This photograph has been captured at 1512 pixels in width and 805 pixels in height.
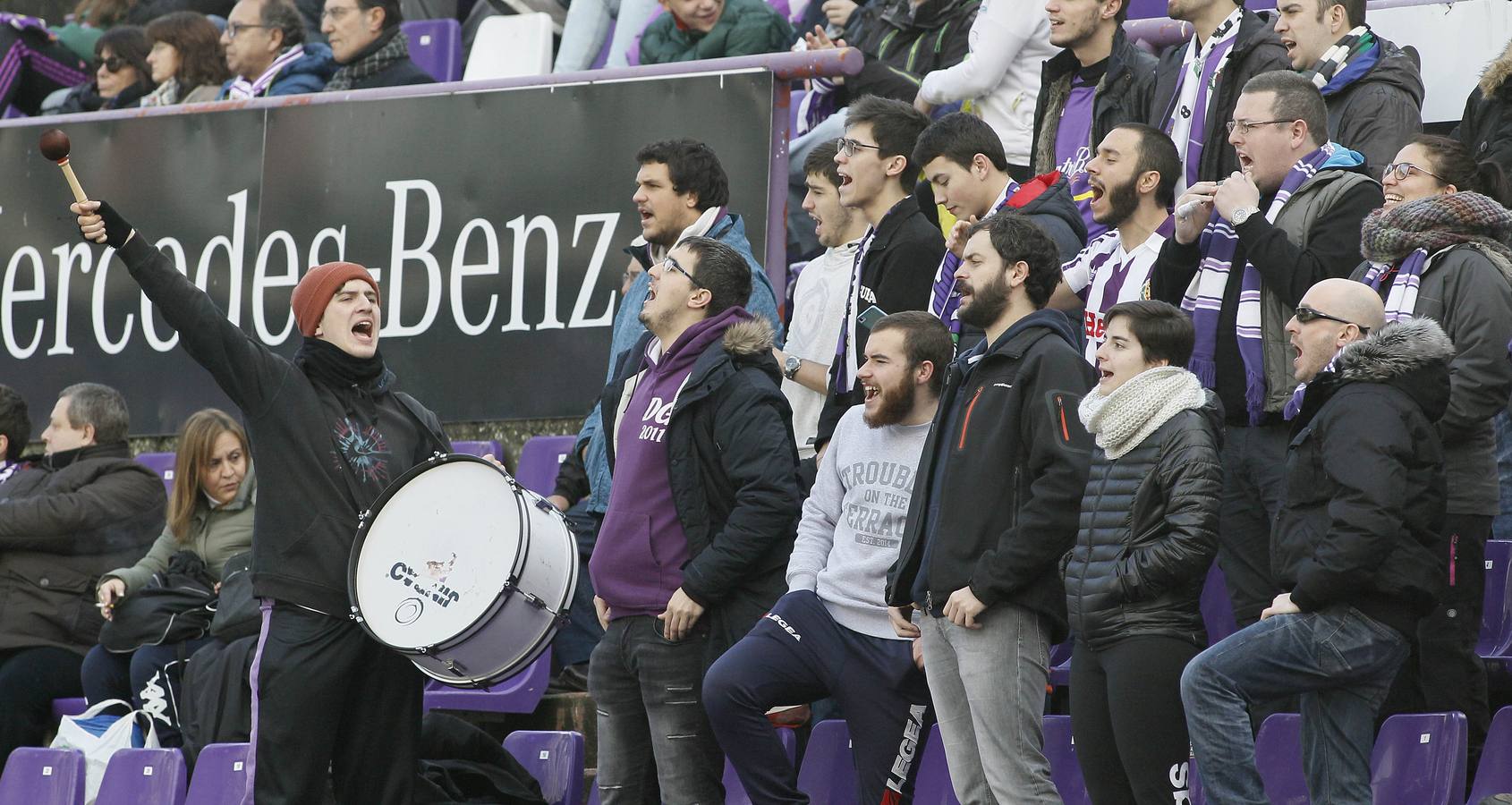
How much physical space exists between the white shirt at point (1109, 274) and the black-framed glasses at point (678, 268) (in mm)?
1261

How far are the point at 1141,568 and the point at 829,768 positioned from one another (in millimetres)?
1583

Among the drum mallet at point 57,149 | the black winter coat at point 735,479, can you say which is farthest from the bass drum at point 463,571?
the drum mallet at point 57,149

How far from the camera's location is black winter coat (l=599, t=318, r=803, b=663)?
6.14 meters

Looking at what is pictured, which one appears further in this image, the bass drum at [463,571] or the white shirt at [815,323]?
the white shirt at [815,323]

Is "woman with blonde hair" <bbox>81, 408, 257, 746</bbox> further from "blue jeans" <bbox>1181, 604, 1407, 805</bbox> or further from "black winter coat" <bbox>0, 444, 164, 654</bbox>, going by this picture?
"blue jeans" <bbox>1181, 604, 1407, 805</bbox>

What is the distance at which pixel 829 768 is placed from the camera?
20.8 feet

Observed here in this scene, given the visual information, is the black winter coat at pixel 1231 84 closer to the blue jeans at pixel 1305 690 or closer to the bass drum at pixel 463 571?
the blue jeans at pixel 1305 690

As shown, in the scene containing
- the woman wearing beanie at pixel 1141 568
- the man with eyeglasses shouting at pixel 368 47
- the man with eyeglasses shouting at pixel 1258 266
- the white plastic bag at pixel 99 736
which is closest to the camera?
the woman wearing beanie at pixel 1141 568

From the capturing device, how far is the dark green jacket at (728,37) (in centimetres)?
961

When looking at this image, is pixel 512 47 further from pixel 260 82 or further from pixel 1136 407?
pixel 1136 407

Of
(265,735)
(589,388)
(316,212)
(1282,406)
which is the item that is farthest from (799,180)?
(265,735)

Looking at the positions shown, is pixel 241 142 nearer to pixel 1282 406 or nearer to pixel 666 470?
pixel 666 470

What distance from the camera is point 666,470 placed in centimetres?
629

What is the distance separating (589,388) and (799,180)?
1360 millimetres
